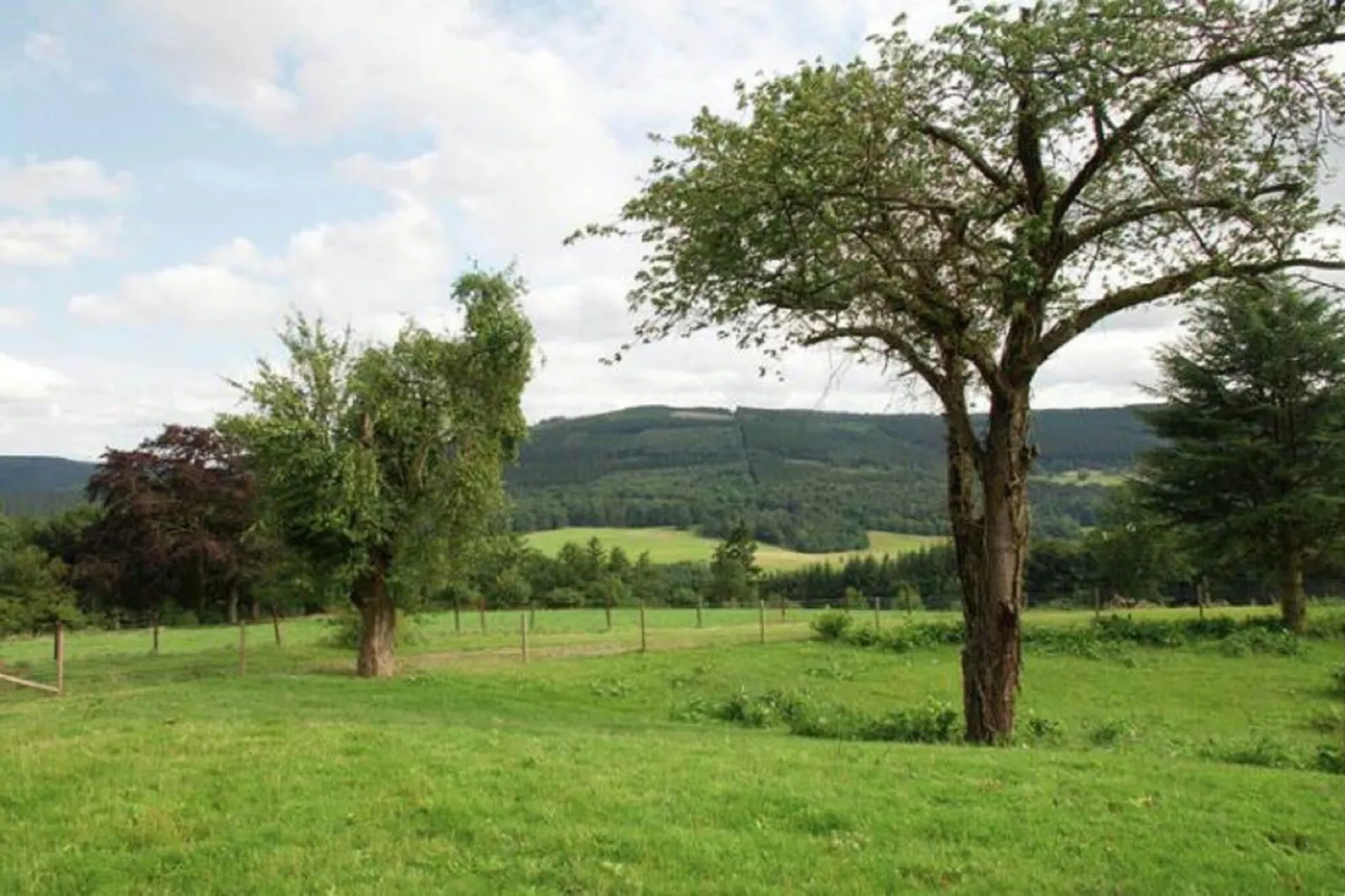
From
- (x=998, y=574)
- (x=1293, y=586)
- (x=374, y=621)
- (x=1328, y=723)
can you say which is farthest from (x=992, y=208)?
(x=1293, y=586)

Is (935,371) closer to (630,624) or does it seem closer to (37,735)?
(37,735)

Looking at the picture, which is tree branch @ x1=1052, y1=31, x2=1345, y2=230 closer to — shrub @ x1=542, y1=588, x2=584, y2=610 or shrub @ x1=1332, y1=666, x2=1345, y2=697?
shrub @ x1=1332, y1=666, x2=1345, y2=697

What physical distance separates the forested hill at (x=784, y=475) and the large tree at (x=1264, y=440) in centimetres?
5869

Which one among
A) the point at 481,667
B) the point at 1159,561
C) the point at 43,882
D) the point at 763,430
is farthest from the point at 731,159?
the point at 763,430

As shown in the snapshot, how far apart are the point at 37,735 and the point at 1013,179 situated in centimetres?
1570

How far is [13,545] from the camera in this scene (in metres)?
68.8

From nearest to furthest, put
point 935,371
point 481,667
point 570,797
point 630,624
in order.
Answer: point 570,797 → point 935,371 → point 481,667 → point 630,624

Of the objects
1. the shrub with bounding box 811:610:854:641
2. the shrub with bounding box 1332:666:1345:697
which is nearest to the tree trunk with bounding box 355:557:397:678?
the shrub with bounding box 811:610:854:641

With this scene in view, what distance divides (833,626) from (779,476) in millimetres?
122044

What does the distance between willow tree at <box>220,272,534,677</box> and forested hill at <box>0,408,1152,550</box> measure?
3007 inches

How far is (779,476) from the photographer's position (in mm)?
157750

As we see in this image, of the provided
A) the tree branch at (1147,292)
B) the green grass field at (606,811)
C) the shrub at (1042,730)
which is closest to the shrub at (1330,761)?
the green grass field at (606,811)

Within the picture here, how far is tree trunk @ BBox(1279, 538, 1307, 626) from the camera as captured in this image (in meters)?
35.7

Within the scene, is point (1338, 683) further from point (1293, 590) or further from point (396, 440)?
point (396, 440)
